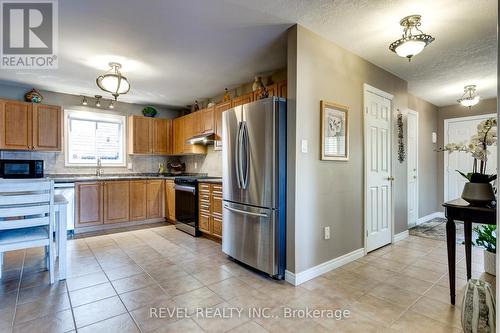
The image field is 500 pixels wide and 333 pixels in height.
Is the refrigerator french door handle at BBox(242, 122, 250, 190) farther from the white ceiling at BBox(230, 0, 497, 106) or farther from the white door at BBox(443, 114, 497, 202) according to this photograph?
the white door at BBox(443, 114, 497, 202)

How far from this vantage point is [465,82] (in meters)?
4.09

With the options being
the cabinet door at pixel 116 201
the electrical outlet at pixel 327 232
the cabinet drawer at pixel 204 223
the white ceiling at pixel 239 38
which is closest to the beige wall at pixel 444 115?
the white ceiling at pixel 239 38

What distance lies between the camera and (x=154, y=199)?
16.6 ft

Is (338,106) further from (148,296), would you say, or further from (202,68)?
(148,296)

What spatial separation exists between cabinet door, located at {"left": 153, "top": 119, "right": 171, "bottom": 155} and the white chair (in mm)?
3134

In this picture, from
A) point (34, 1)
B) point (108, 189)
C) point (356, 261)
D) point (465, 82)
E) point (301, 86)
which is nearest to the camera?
point (34, 1)

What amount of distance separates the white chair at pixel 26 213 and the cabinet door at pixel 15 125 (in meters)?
2.22

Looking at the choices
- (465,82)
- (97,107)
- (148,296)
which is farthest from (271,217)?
(97,107)

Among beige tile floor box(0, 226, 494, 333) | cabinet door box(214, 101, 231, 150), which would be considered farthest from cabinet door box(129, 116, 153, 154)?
beige tile floor box(0, 226, 494, 333)

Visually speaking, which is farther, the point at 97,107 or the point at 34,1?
the point at 97,107

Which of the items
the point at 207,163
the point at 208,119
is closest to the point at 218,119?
the point at 208,119

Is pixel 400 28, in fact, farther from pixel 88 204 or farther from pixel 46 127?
pixel 46 127

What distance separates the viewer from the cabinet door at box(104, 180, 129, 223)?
4543 millimetres

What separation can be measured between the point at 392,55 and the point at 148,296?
376 cm
